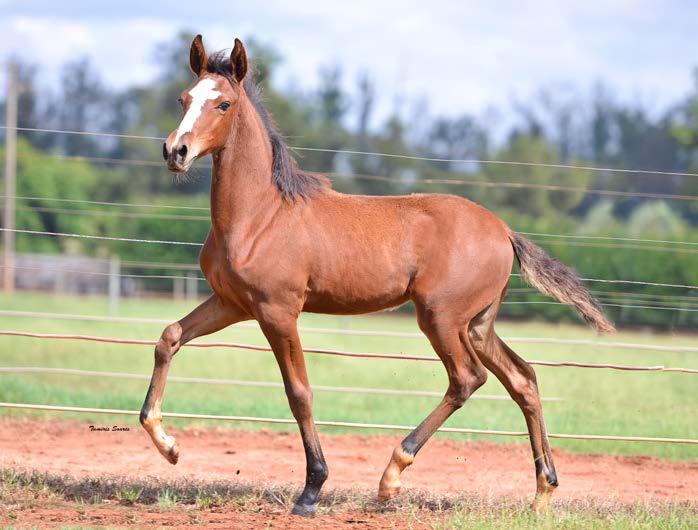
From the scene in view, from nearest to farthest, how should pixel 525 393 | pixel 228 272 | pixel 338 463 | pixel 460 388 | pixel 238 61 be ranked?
pixel 228 272
pixel 238 61
pixel 460 388
pixel 525 393
pixel 338 463

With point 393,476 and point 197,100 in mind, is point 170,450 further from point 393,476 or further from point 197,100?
point 197,100

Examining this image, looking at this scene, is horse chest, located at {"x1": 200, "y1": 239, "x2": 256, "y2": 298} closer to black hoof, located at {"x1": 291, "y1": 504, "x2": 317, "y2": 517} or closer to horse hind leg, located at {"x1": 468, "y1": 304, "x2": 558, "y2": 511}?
Answer: black hoof, located at {"x1": 291, "y1": 504, "x2": 317, "y2": 517}

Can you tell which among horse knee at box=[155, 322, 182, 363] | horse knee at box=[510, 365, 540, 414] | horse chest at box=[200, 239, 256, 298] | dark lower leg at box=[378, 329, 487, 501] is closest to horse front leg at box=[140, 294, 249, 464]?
horse knee at box=[155, 322, 182, 363]

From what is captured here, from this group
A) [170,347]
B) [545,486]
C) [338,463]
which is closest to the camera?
[170,347]

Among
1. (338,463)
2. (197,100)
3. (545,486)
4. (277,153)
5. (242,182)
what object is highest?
(197,100)

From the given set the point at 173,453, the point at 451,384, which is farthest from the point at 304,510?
the point at 451,384

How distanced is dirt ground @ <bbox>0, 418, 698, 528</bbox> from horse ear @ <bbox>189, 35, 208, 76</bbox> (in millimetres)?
2637

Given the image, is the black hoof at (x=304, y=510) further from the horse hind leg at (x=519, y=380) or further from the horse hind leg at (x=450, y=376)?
the horse hind leg at (x=519, y=380)

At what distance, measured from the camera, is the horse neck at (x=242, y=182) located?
5406 millimetres

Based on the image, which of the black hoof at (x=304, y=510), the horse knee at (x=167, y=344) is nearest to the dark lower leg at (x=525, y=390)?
the black hoof at (x=304, y=510)

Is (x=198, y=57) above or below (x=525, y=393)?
above

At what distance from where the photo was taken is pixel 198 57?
551 centimetres

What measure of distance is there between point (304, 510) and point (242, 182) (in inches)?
76.7

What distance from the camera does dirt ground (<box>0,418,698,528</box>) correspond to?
655 centimetres
